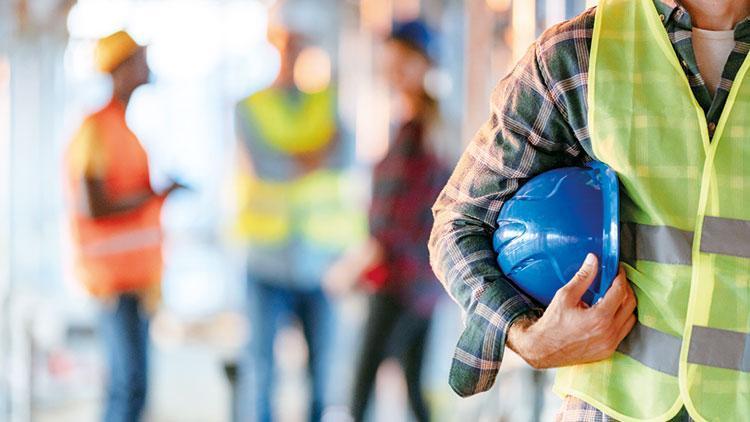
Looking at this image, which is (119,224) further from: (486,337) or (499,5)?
(486,337)

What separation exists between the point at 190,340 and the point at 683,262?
3.50 meters

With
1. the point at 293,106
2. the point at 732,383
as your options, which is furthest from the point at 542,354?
the point at 293,106

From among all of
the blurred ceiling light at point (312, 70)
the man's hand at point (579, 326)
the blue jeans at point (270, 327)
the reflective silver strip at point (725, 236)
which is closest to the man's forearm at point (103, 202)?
Result: the blue jeans at point (270, 327)

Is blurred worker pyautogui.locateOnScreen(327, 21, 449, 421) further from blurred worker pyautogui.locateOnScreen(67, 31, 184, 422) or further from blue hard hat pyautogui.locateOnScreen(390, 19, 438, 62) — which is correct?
blurred worker pyautogui.locateOnScreen(67, 31, 184, 422)

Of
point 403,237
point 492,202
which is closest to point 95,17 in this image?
point 403,237

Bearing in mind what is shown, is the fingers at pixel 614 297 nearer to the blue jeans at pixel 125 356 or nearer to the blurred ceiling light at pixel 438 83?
the blurred ceiling light at pixel 438 83

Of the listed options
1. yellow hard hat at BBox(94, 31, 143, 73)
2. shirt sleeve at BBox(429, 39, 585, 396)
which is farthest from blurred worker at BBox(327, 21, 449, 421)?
shirt sleeve at BBox(429, 39, 585, 396)

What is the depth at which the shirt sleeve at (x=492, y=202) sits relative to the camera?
1.33 metres

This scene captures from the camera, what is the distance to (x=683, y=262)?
1260 millimetres

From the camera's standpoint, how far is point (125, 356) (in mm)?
4227

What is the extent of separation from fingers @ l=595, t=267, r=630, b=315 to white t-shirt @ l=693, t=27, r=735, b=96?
0.26 meters

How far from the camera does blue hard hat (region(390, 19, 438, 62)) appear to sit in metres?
4.29

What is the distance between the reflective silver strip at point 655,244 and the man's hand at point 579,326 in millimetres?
32

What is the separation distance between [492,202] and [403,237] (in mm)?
2815
